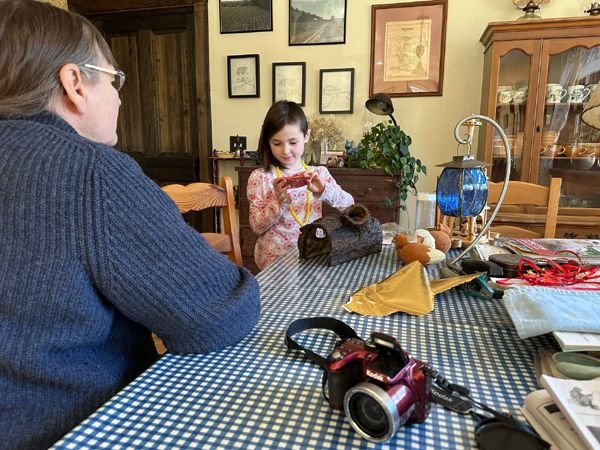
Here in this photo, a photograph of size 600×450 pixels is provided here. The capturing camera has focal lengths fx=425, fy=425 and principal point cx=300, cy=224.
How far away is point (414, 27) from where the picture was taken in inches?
111

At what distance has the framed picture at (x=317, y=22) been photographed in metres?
2.93

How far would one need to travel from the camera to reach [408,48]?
9.41 feet

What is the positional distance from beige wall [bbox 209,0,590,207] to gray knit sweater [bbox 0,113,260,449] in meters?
2.57

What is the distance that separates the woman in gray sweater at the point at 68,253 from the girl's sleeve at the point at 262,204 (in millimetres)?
879

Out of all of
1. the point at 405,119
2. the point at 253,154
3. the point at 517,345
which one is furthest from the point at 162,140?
the point at 517,345

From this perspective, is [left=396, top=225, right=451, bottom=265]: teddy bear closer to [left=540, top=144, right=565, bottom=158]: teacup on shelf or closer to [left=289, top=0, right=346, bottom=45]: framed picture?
[left=540, top=144, right=565, bottom=158]: teacup on shelf

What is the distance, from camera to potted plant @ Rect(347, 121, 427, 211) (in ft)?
8.51

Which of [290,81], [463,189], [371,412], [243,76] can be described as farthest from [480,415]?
[243,76]

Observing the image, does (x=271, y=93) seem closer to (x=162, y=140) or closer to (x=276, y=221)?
(x=162, y=140)

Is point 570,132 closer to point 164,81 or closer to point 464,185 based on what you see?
point 464,185

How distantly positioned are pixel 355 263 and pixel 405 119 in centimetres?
201

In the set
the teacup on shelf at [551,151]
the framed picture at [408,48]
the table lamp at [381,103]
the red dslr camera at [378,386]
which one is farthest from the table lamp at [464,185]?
the framed picture at [408,48]

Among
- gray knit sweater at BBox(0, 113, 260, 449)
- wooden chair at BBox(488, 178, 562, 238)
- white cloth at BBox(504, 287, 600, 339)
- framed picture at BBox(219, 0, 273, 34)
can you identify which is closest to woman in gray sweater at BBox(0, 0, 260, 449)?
gray knit sweater at BBox(0, 113, 260, 449)

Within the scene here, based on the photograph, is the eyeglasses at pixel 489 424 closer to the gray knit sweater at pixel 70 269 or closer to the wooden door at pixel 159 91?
the gray knit sweater at pixel 70 269
